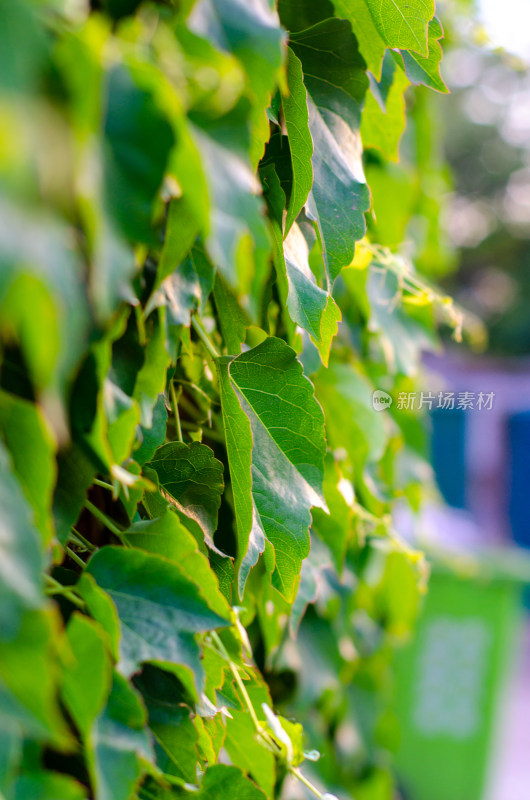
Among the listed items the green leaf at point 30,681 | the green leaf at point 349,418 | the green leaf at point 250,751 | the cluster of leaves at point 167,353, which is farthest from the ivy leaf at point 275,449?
the green leaf at point 349,418

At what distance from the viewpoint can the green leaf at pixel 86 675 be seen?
12.1 inches

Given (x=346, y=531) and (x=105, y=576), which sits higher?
(x=105, y=576)

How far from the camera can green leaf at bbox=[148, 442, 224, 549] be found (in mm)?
512

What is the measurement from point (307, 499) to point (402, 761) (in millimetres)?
2084

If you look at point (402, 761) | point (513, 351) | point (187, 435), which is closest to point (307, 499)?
point (187, 435)

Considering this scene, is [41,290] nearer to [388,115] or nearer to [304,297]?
[304,297]

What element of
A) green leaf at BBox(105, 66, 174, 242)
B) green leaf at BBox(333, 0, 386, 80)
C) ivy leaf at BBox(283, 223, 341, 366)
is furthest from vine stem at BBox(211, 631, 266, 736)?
green leaf at BBox(333, 0, 386, 80)

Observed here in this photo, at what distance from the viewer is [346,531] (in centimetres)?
76

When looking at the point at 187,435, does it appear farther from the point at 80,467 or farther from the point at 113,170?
the point at 113,170

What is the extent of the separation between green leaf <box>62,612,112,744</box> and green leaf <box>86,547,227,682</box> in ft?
0.16

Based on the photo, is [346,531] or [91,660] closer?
[91,660]

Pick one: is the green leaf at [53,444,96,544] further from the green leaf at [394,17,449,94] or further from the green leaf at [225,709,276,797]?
the green leaf at [394,17,449,94]

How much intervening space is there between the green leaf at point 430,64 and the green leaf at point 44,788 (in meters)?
0.54

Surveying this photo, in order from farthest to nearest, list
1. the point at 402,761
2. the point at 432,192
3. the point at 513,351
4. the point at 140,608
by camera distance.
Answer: the point at 513,351 < the point at 402,761 < the point at 432,192 < the point at 140,608
